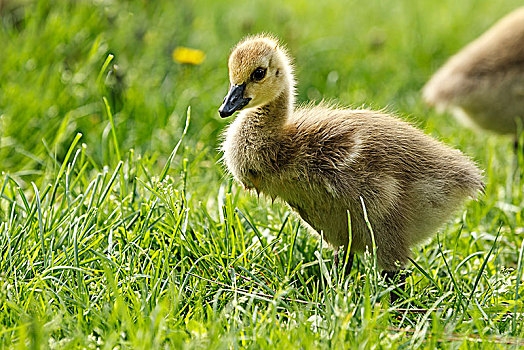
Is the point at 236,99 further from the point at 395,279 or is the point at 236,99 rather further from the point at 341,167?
the point at 395,279

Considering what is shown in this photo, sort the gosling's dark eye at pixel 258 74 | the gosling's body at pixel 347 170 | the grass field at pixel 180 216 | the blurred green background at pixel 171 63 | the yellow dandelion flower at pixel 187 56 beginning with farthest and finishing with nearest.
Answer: the yellow dandelion flower at pixel 187 56
the blurred green background at pixel 171 63
the gosling's dark eye at pixel 258 74
the gosling's body at pixel 347 170
the grass field at pixel 180 216

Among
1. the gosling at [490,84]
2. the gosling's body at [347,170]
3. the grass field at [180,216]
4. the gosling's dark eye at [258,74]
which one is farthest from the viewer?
the gosling at [490,84]

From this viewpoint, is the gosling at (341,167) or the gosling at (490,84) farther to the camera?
the gosling at (490,84)

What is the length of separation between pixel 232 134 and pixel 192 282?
1.94 ft

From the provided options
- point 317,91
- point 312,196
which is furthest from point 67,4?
point 312,196

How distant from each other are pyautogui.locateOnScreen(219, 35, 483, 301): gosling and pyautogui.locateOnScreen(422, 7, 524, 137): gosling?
5.49 ft

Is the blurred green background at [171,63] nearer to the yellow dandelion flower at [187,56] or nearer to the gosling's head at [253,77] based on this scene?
the yellow dandelion flower at [187,56]

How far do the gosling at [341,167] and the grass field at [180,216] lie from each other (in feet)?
0.49

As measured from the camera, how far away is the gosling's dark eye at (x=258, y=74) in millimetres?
2702

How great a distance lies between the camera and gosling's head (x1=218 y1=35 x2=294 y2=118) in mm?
2688

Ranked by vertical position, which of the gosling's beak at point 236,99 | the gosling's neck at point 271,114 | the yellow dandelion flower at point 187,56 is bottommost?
the yellow dandelion flower at point 187,56

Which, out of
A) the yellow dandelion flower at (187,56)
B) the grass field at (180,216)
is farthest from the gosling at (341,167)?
the yellow dandelion flower at (187,56)

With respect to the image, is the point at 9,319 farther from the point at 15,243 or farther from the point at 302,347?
the point at 302,347

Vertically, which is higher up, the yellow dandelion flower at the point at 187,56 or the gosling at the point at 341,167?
the gosling at the point at 341,167
